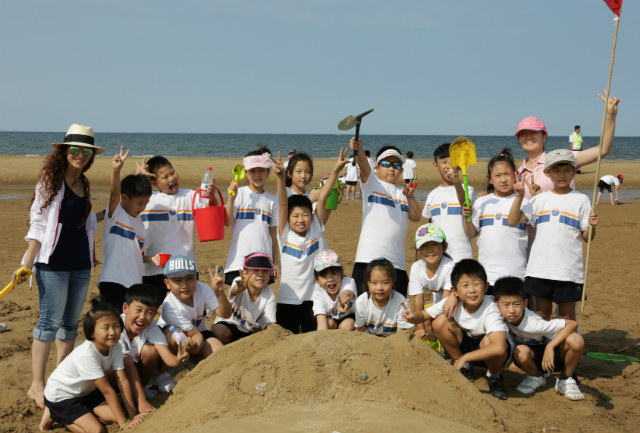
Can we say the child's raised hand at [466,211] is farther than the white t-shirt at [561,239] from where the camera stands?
Yes

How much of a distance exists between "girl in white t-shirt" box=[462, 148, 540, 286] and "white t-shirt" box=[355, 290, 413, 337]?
33.5 inches

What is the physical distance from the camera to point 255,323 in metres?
4.79

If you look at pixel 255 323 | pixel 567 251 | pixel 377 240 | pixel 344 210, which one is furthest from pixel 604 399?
pixel 344 210

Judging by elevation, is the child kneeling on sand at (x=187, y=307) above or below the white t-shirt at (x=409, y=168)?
below

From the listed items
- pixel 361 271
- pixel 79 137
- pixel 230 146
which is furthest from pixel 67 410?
pixel 230 146

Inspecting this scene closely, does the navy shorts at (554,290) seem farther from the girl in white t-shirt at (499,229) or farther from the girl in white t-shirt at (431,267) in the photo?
the girl in white t-shirt at (431,267)

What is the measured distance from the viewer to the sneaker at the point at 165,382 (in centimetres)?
443

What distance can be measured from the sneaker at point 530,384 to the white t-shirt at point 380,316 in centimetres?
98

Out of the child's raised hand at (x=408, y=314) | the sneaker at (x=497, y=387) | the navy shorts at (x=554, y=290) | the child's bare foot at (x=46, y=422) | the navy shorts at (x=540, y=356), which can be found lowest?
the child's bare foot at (x=46, y=422)

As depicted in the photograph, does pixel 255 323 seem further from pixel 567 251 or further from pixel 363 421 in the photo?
pixel 567 251

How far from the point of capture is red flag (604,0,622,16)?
5.23m

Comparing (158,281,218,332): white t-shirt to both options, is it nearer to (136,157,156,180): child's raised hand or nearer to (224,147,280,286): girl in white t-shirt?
(224,147,280,286): girl in white t-shirt

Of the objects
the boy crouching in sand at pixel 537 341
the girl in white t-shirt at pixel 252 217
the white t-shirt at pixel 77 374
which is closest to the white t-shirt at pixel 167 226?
the girl in white t-shirt at pixel 252 217

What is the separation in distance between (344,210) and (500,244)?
405 inches
